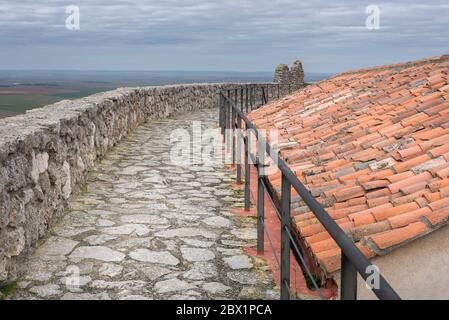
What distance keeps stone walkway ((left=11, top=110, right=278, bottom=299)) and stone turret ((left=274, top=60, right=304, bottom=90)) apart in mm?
20408

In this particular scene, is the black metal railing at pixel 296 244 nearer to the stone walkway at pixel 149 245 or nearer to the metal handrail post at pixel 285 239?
the metal handrail post at pixel 285 239

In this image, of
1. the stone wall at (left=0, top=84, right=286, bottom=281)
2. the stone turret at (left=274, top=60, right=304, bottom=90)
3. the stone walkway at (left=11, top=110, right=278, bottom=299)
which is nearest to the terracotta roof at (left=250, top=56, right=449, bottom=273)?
the stone walkway at (left=11, top=110, right=278, bottom=299)

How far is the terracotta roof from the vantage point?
139 inches

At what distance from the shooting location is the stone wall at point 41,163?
12.4ft

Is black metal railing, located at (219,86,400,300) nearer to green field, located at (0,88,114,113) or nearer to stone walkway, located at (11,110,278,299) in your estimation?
stone walkway, located at (11,110,278,299)

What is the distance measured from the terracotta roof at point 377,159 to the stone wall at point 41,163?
2.14m

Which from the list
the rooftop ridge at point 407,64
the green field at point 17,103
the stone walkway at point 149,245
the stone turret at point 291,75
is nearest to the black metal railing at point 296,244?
the stone walkway at point 149,245

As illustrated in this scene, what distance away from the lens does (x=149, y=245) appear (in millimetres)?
4645

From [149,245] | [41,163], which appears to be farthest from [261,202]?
[41,163]

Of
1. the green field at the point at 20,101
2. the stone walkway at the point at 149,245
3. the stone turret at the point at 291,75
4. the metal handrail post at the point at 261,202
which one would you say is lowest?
the green field at the point at 20,101

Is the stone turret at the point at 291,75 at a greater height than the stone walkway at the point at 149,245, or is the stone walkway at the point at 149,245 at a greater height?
the stone turret at the point at 291,75

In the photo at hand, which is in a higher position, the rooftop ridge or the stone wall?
the rooftop ridge

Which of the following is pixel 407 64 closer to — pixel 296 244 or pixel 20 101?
pixel 296 244
